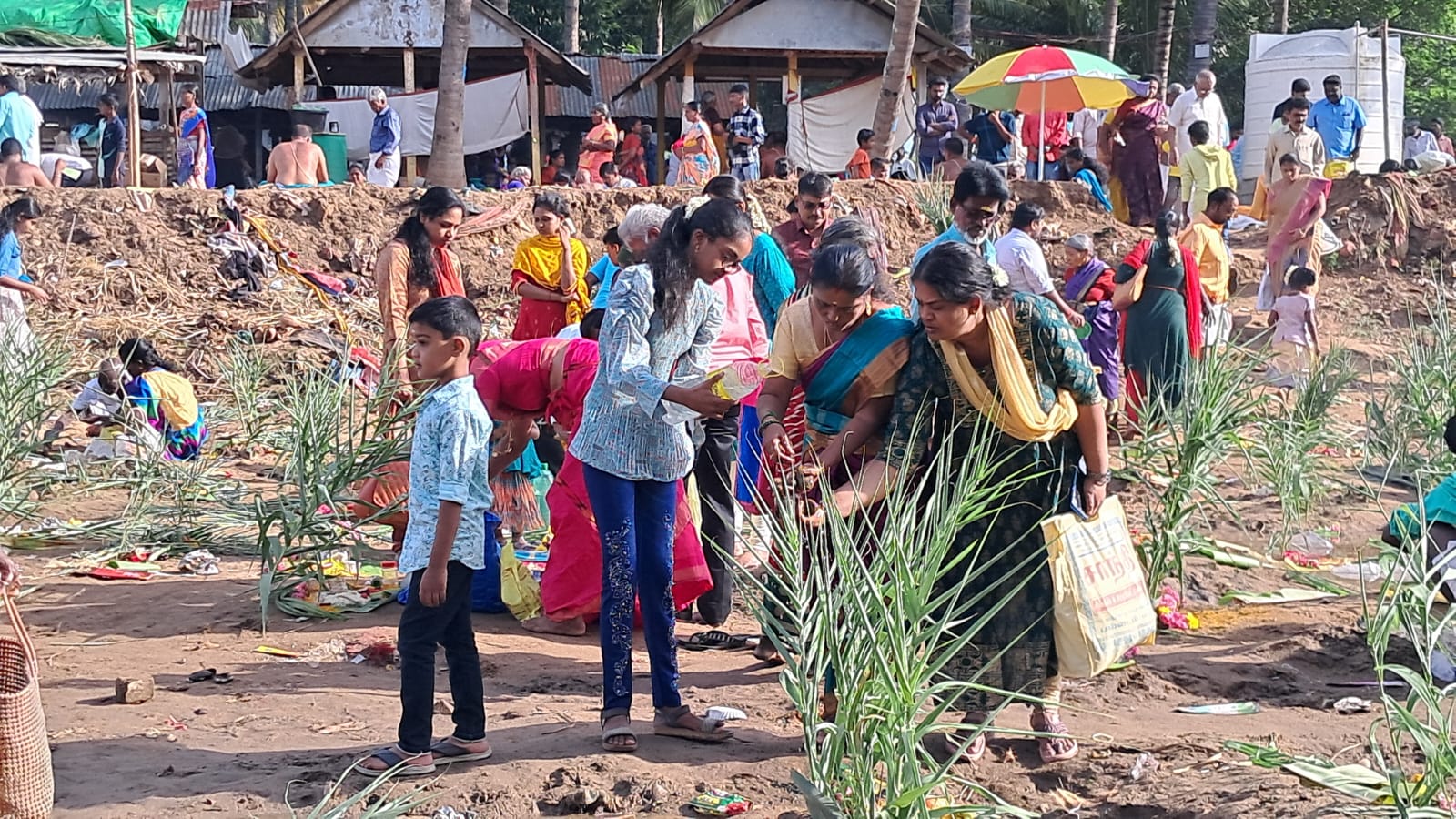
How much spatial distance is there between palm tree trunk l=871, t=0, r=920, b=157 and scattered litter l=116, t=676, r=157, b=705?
1236cm

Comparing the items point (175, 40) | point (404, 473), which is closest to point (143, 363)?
point (404, 473)

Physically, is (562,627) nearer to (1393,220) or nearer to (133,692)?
(133,692)

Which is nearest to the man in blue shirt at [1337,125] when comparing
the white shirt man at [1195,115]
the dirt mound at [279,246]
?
the white shirt man at [1195,115]

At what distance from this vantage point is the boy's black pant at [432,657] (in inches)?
166

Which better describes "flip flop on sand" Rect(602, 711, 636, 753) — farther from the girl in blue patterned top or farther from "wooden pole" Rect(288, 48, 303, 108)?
"wooden pole" Rect(288, 48, 303, 108)

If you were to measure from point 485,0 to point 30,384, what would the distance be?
56.7 ft

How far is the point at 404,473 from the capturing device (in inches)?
255

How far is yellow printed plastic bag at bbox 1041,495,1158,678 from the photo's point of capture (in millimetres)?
4281

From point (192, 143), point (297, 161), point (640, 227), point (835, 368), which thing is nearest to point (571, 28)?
point (192, 143)

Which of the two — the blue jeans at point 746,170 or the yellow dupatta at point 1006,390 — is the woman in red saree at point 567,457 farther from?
the blue jeans at point 746,170

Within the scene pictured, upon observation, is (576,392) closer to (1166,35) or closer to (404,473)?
(404,473)

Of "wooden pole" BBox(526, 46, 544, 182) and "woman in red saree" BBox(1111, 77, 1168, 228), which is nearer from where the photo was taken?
"woman in red saree" BBox(1111, 77, 1168, 228)

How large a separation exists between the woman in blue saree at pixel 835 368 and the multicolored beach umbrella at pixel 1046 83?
36.7 ft

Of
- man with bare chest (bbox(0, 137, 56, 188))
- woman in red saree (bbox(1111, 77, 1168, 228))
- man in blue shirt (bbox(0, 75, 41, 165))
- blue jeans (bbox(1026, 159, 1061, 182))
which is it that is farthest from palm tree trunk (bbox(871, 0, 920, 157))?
man in blue shirt (bbox(0, 75, 41, 165))
